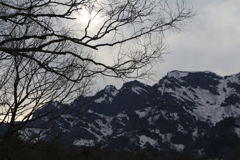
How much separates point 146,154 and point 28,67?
13750 cm

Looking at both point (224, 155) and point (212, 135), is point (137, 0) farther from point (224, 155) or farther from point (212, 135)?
point (212, 135)

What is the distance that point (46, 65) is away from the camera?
219 inches

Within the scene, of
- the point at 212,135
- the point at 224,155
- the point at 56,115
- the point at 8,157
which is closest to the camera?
the point at 8,157

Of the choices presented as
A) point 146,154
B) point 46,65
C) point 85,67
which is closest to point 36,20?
point 46,65

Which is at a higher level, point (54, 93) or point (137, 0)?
point (137, 0)

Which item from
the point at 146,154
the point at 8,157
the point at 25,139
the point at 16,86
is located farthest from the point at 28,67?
the point at 146,154

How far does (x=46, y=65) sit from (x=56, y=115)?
1.02 meters

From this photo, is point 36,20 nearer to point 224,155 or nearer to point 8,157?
point 8,157

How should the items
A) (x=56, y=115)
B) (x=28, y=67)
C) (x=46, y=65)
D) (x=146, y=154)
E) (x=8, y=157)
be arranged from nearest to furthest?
(x=8, y=157), (x=46, y=65), (x=56, y=115), (x=28, y=67), (x=146, y=154)

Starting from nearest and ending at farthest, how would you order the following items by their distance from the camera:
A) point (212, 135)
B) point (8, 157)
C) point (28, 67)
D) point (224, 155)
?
point (8, 157) < point (28, 67) < point (224, 155) < point (212, 135)

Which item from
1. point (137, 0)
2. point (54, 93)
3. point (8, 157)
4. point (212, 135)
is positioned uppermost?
point (212, 135)

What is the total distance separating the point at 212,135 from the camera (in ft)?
604

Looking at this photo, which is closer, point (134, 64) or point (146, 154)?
point (134, 64)

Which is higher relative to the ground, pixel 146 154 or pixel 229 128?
pixel 229 128
